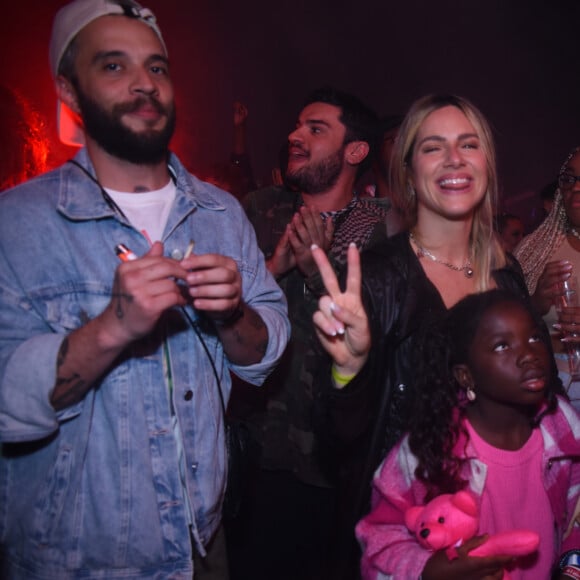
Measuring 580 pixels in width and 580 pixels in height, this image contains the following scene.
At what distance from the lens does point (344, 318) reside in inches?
60.5

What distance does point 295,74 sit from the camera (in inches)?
301

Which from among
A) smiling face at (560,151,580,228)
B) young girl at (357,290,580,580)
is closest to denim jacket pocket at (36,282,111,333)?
young girl at (357,290,580,580)

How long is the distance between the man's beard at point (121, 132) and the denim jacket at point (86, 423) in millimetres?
100

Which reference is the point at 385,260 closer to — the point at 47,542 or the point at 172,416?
the point at 172,416

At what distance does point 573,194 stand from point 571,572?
210 centimetres

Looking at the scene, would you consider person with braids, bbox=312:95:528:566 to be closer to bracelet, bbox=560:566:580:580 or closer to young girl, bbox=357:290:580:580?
young girl, bbox=357:290:580:580

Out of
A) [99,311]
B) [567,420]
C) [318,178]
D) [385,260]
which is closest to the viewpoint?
[99,311]

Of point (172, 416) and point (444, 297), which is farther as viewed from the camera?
point (444, 297)

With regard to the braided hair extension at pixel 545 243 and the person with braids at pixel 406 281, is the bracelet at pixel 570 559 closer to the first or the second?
the person with braids at pixel 406 281

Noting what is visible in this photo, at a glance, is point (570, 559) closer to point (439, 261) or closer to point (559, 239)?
point (439, 261)

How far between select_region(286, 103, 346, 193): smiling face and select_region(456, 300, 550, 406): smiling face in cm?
146

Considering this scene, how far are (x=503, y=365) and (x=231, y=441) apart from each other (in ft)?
3.15

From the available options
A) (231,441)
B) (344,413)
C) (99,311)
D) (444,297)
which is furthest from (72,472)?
(444,297)

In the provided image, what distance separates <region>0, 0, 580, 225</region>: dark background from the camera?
22.3 feet
